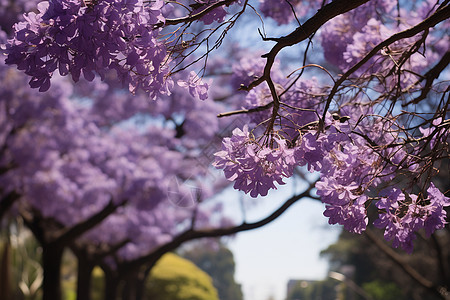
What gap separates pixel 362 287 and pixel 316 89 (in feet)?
96.9

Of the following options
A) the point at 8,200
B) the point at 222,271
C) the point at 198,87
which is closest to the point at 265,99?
the point at 198,87

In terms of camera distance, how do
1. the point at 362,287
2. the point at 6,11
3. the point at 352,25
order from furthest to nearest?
the point at 362,287 → the point at 6,11 → the point at 352,25

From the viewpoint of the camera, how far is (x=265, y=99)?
3.45 m

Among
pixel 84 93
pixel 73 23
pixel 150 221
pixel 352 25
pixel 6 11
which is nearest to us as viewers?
pixel 73 23

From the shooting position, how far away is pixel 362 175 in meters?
2.65

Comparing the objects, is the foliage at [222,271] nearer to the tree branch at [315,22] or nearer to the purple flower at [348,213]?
the purple flower at [348,213]

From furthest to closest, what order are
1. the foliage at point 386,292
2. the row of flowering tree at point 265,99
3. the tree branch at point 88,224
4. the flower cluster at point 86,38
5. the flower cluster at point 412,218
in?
the foliage at point 386,292 → the tree branch at point 88,224 → the flower cluster at point 412,218 → the row of flowering tree at point 265,99 → the flower cluster at point 86,38

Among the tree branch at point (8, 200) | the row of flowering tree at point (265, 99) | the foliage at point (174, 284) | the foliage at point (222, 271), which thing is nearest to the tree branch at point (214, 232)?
the row of flowering tree at point (265, 99)

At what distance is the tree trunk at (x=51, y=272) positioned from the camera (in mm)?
11688

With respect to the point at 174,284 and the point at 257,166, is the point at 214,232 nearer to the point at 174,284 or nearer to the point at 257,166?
the point at 257,166

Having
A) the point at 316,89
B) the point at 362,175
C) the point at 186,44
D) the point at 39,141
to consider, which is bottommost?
the point at 362,175

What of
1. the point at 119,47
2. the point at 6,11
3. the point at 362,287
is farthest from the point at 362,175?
the point at 362,287

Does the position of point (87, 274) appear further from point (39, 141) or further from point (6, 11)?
point (6, 11)

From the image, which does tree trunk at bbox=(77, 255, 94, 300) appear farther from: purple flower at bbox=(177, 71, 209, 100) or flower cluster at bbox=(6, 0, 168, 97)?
flower cluster at bbox=(6, 0, 168, 97)
